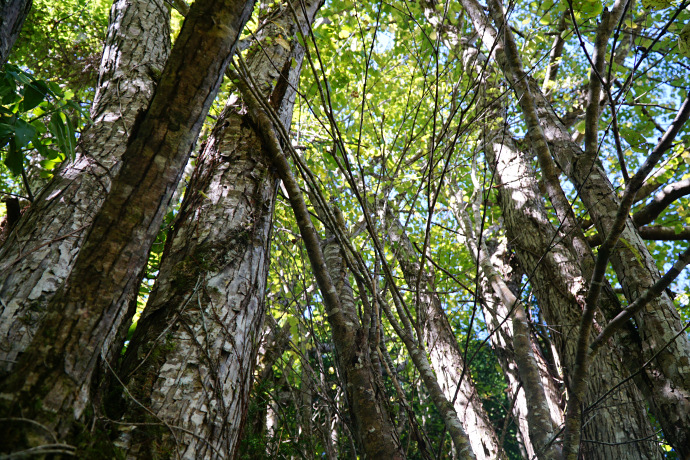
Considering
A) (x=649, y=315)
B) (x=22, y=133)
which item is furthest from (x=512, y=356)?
(x=22, y=133)

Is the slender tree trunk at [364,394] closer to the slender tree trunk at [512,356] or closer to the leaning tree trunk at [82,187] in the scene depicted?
the leaning tree trunk at [82,187]

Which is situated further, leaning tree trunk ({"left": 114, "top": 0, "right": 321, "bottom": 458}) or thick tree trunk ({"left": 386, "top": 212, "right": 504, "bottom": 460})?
thick tree trunk ({"left": 386, "top": 212, "right": 504, "bottom": 460})

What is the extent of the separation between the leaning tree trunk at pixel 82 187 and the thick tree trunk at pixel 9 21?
0.64 m

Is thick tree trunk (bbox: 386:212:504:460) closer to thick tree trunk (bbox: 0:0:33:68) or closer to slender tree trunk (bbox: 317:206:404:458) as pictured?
slender tree trunk (bbox: 317:206:404:458)

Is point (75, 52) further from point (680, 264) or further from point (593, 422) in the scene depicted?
point (593, 422)

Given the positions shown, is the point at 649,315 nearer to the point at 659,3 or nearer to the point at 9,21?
the point at 659,3

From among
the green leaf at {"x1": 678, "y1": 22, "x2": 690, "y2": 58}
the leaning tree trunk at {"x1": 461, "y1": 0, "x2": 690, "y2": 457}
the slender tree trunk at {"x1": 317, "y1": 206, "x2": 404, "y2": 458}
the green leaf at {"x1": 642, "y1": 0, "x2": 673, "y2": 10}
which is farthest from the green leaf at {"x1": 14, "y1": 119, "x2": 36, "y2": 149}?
the green leaf at {"x1": 678, "y1": 22, "x2": 690, "y2": 58}

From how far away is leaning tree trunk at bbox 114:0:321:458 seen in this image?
54.8 inches

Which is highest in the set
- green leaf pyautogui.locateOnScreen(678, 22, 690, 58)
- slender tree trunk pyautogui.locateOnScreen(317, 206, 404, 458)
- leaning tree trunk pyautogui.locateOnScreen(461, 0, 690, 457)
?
green leaf pyautogui.locateOnScreen(678, 22, 690, 58)

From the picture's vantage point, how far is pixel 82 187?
210 centimetres

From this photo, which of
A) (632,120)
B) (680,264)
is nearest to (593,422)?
(680,264)

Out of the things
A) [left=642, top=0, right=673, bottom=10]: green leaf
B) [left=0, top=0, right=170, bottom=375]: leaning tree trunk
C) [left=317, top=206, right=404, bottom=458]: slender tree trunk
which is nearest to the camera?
[left=0, top=0, right=170, bottom=375]: leaning tree trunk

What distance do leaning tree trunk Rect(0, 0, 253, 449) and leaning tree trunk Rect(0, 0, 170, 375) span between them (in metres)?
0.42

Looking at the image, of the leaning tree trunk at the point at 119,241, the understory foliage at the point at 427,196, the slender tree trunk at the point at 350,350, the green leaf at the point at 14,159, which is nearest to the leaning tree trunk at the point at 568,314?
the understory foliage at the point at 427,196
